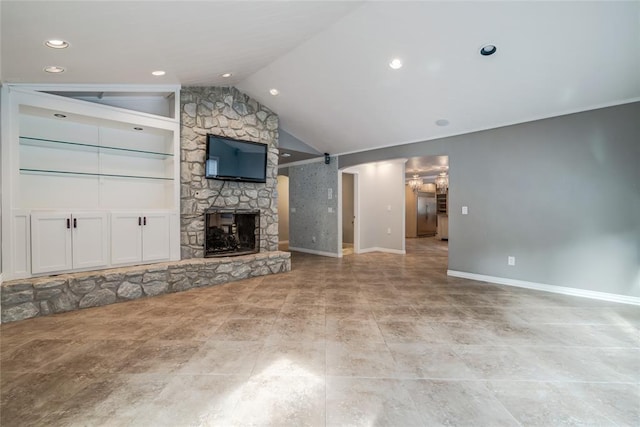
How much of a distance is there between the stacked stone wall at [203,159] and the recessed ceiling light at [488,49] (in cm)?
352

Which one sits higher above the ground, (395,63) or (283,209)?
(395,63)

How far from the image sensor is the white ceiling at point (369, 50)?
260 centimetres

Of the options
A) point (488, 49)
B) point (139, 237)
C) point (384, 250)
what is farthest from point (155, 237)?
point (384, 250)

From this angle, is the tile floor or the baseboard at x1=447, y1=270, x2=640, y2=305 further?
the baseboard at x1=447, y1=270, x2=640, y2=305

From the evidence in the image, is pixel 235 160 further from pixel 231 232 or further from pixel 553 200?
pixel 553 200

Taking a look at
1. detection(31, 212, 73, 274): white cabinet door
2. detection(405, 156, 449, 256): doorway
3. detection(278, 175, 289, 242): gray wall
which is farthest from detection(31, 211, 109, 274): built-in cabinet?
detection(405, 156, 449, 256): doorway

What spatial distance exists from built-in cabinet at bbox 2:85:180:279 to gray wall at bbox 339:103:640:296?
4748 millimetres

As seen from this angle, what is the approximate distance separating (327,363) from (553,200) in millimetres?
3980

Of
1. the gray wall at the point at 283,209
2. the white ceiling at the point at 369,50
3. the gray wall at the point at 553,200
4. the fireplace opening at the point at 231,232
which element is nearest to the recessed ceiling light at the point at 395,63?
the white ceiling at the point at 369,50

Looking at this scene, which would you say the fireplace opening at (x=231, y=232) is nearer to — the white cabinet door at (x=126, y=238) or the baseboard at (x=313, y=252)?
the white cabinet door at (x=126, y=238)

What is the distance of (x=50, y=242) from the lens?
338 centimetres

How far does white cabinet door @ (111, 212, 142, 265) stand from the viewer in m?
3.83

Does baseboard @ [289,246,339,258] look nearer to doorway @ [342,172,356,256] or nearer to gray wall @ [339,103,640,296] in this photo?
doorway @ [342,172,356,256]

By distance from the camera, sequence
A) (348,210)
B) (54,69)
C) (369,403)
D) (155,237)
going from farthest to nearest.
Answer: (348,210) < (155,237) < (54,69) < (369,403)
